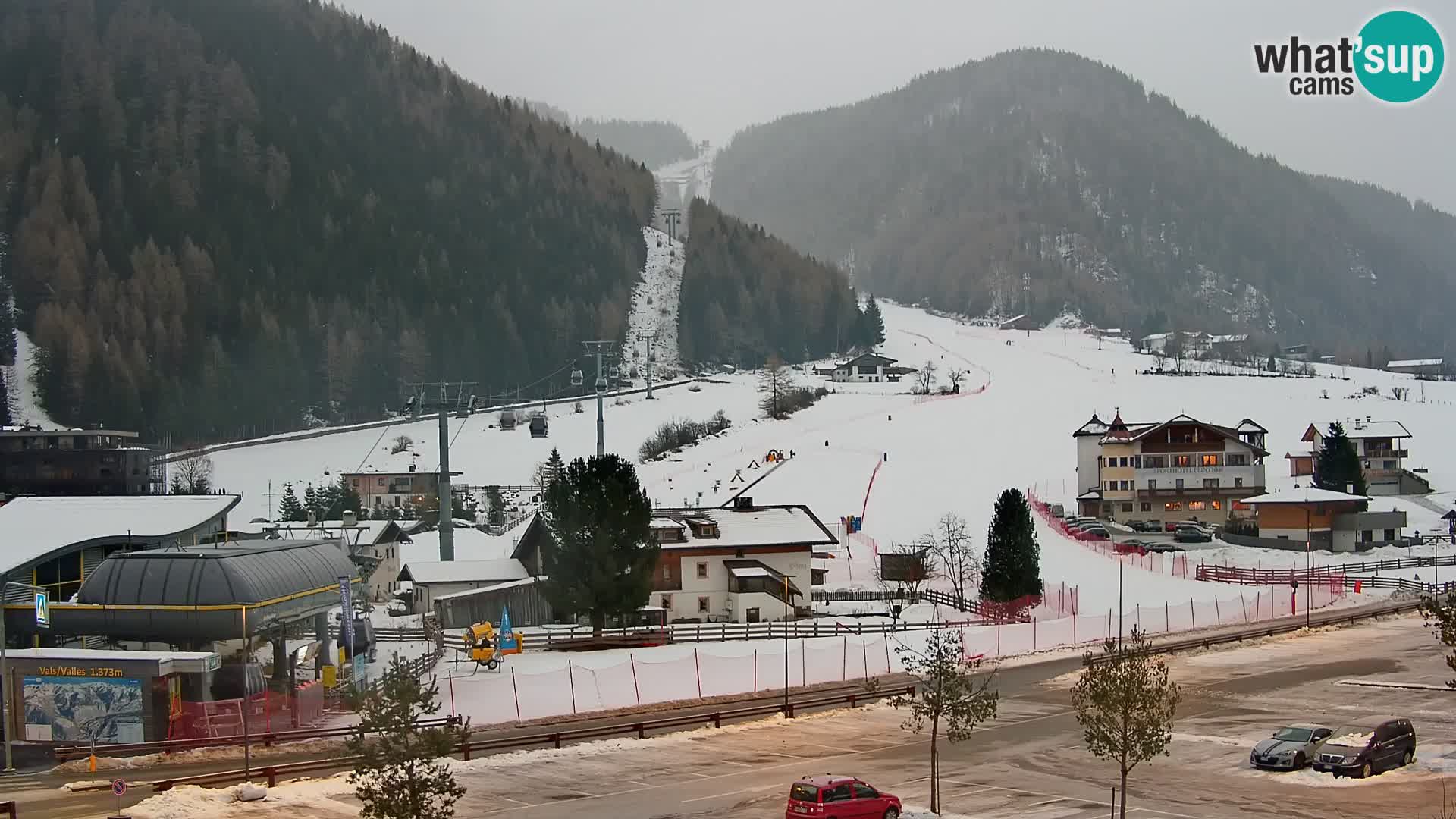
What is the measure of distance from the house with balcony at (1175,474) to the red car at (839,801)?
188 ft

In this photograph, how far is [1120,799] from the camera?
25922mm

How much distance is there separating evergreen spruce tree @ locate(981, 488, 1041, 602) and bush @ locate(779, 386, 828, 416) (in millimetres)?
63364

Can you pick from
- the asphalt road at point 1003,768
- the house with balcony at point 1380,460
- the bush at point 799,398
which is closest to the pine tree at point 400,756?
the asphalt road at point 1003,768

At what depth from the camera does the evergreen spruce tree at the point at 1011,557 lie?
168ft

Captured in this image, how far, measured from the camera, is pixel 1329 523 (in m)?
69.1

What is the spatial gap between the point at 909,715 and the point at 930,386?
115683 millimetres

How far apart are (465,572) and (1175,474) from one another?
42727 mm

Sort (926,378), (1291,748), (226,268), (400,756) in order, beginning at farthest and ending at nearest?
(226,268)
(926,378)
(1291,748)
(400,756)

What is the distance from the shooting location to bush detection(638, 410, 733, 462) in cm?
10306

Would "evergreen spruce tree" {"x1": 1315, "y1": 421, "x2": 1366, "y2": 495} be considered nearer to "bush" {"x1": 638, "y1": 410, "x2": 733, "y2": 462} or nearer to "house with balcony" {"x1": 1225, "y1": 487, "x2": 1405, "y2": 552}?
"house with balcony" {"x1": 1225, "y1": 487, "x2": 1405, "y2": 552}

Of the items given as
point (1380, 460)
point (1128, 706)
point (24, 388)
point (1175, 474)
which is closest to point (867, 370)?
point (1380, 460)

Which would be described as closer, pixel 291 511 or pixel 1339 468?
pixel 1339 468

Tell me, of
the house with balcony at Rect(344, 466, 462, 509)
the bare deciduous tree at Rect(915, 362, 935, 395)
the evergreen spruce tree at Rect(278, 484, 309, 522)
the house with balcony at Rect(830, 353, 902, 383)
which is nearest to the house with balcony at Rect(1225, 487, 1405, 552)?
the evergreen spruce tree at Rect(278, 484, 309, 522)

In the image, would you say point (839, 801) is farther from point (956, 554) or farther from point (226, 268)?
point (226, 268)
